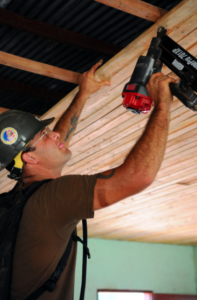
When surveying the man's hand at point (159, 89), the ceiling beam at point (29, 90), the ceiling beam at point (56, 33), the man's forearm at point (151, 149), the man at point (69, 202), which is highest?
the ceiling beam at point (29, 90)

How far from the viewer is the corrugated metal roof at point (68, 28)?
9.12 ft

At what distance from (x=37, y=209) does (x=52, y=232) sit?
0.12 m

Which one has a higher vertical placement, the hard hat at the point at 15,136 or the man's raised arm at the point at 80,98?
the man's raised arm at the point at 80,98

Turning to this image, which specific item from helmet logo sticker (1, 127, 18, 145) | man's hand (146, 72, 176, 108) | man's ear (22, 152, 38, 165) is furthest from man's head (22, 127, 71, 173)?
man's hand (146, 72, 176, 108)

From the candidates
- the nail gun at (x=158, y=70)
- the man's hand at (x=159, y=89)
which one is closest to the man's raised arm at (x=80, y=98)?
the nail gun at (x=158, y=70)

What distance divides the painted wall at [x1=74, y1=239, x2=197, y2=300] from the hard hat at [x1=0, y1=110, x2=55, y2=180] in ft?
19.1

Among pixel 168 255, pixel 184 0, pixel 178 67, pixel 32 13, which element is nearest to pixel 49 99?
pixel 32 13

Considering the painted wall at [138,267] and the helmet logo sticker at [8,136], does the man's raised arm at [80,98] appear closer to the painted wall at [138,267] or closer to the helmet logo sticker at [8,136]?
the helmet logo sticker at [8,136]

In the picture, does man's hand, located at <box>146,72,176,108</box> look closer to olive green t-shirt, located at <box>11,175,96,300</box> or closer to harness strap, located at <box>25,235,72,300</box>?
olive green t-shirt, located at <box>11,175,96,300</box>

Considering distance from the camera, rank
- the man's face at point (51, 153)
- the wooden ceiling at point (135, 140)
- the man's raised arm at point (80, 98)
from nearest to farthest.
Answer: the man's face at point (51, 153) → the wooden ceiling at point (135, 140) → the man's raised arm at point (80, 98)

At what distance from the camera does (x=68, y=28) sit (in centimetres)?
301

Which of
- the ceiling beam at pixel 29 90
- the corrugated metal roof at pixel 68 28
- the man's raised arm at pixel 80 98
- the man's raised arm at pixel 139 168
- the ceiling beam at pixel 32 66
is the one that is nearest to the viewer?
the man's raised arm at pixel 139 168

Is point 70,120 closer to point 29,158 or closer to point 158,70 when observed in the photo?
point 29,158

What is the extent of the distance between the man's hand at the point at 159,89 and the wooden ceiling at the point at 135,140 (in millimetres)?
663
